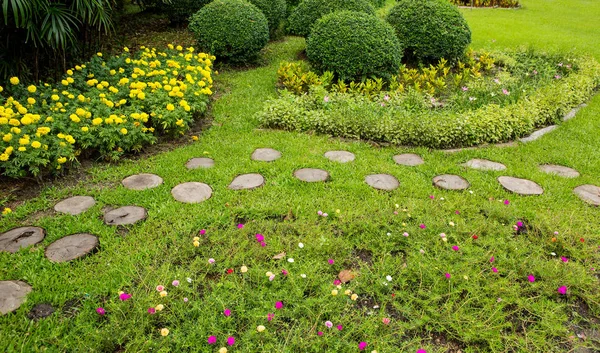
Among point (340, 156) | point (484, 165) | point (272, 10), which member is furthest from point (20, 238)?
point (272, 10)

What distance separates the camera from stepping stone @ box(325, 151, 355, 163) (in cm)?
419

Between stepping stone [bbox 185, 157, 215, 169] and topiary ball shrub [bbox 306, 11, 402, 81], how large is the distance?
110 inches

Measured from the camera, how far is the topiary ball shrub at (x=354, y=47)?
19.4 ft

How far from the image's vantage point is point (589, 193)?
371 cm

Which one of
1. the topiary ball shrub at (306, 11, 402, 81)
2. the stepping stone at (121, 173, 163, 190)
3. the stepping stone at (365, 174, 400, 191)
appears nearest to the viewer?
the stepping stone at (121, 173, 163, 190)

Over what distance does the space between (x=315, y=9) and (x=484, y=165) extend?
192 inches

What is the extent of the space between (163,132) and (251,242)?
2249 millimetres

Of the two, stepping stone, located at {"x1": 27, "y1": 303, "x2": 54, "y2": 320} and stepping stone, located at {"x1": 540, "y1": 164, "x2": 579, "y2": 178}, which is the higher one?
stepping stone, located at {"x1": 540, "y1": 164, "x2": 579, "y2": 178}

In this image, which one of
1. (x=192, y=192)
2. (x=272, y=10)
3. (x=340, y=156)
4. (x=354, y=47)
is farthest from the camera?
(x=272, y=10)

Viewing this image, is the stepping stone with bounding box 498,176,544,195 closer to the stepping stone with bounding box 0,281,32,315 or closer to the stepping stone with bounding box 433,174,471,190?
the stepping stone with bounding box 433,174,471,190

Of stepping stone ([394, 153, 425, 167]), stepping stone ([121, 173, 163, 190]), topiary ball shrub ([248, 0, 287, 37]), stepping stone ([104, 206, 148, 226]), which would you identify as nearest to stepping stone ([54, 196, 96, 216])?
stepping stone ([104, 206, 148, 226])

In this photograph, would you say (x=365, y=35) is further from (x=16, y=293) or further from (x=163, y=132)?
(x=16, y=293)

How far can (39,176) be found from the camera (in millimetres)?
3518

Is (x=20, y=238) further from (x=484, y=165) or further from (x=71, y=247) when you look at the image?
(x=484, y=165)
